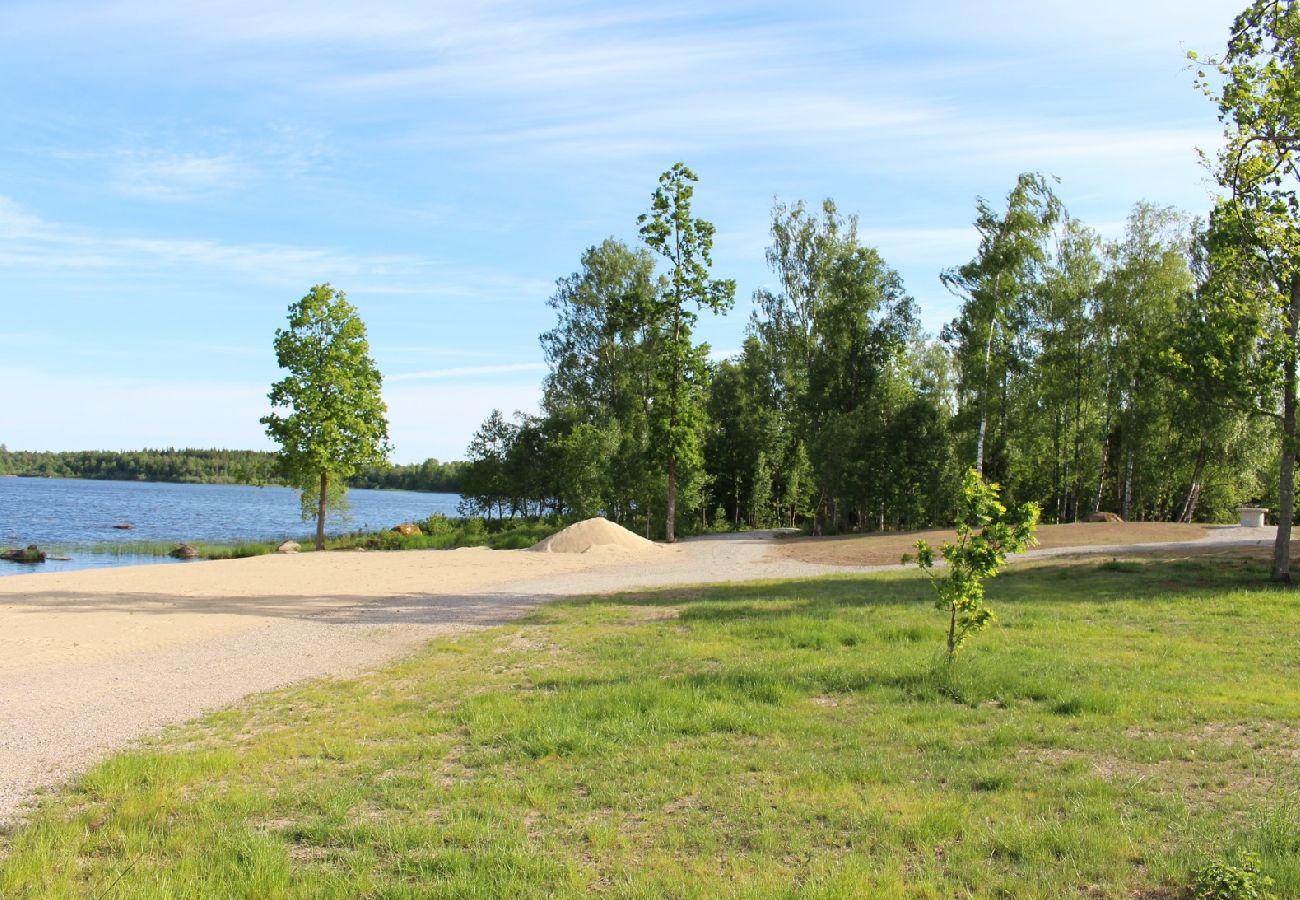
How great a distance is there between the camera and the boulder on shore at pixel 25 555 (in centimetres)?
3326

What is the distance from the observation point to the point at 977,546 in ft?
31.8

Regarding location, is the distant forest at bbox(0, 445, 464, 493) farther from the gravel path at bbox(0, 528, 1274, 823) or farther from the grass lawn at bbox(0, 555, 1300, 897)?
the grass lawn at bbox(0, 555, 1300, 897)

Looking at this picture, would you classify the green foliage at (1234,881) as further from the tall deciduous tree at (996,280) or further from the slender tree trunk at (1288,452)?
the tall deciduous tree at (996,280)

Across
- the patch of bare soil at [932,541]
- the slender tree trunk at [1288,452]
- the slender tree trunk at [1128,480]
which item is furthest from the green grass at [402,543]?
the slender tree trunk at [1288,452]

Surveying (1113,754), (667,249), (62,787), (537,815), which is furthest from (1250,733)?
(667,249)

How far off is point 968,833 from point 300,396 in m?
30.5

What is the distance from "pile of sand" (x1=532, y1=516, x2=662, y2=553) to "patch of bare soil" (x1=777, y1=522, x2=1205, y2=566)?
4.80 metres

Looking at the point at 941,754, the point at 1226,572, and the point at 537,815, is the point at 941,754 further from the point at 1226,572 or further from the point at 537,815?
the point at 1226,572

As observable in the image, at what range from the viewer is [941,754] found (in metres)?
6.80

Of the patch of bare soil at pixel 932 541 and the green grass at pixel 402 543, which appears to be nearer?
the patch of bare soil at pixel 932 541

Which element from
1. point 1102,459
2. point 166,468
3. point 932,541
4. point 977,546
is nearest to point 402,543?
point 932,541

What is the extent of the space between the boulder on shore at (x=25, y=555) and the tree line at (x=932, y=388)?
63.7 feet

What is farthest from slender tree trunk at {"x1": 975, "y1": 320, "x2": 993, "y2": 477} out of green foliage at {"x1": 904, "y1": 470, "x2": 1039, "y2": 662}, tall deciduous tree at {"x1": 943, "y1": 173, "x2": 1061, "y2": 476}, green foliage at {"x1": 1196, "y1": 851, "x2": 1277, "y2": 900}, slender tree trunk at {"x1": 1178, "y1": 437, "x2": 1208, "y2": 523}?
green foliage at {"x1": 1196, "y1": 851, "x2": 1277, "y2": 900}

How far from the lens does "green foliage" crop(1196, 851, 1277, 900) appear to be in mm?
4293
